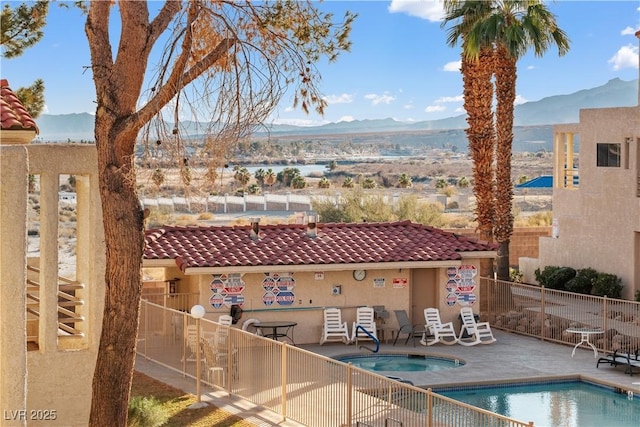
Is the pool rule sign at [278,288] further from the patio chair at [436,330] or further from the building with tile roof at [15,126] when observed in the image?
the building with tile roof at [15,126]

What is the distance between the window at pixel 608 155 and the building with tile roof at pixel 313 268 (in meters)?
6.83

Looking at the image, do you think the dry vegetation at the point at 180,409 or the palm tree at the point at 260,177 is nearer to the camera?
the dry vegetation at the point at 180,409

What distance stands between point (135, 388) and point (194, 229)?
7.48 meters

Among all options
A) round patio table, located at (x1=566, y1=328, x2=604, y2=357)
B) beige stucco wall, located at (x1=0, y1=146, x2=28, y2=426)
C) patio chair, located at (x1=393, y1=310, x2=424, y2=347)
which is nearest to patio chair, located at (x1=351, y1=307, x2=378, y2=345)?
patio chair, located at (x1=393, y1=310, x2=424, y2=347)

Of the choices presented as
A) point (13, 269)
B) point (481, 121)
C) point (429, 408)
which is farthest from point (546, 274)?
point (13, 269)

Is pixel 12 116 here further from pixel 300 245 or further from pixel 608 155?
pixel 608 155

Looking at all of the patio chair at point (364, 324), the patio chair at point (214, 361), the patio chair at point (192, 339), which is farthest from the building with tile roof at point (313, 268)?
the patio chair at point (214, 361)

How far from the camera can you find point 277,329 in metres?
27.2

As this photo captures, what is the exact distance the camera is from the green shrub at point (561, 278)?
1367 inches

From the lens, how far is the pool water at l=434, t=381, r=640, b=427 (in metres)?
21.5

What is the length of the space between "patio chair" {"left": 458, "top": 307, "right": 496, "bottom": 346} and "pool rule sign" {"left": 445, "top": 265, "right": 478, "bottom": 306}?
1.69 ft

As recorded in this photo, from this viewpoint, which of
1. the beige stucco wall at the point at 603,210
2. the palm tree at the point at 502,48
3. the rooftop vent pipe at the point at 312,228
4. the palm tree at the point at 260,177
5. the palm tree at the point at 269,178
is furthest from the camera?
the palm tree at the point at 260,177

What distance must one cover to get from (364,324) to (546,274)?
995 centimetres

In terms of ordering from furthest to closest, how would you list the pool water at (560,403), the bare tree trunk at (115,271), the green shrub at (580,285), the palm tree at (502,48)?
the green shrub at (580,285)
the palm tree at (502,48)
the pool water at (560,403)
the bare tree trunk at (115,271)
